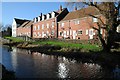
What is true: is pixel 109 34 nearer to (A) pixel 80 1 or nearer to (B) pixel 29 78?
(A) pixel 80 1

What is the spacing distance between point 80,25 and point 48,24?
17339 mm

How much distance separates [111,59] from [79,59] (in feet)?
13.6

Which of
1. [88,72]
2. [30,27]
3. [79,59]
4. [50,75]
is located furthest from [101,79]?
[30,27]

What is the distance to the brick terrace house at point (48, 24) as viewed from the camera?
58.1 metres

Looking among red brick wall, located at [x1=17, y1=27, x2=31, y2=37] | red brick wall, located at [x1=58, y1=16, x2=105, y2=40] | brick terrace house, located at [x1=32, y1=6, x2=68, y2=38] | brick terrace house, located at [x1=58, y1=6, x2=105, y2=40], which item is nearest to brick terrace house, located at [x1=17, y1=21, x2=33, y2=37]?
red brick wall, located at [x1=17, y1=27, x2=31, y2=37]

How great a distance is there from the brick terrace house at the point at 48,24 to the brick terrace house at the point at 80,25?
255cm

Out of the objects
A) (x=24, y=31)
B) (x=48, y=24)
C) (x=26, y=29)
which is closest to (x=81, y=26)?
(x=48, y=24)

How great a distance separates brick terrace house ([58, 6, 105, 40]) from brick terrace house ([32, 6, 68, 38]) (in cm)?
255

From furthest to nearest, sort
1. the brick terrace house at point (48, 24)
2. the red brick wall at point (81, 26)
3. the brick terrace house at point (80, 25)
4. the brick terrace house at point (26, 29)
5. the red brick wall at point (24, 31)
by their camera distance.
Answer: the red brick wall at point (24, 31), the brick terrace house at point (26, 29), the brick terrace house at point (48, 24), the red brick wall at point (81, 26), the brick terrace house at point (80, 25)

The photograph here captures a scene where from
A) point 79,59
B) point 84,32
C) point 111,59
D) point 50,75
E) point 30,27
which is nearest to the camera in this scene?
point 50,75

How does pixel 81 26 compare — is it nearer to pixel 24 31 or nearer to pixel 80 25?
pixel 80 25

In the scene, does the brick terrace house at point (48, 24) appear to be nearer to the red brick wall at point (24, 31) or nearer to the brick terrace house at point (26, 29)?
the brick terrace house at point (26, 29)

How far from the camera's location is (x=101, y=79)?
14.9 metres

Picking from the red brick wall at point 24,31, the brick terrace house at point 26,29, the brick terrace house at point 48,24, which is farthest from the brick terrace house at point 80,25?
the red brick wall at point 24,31
